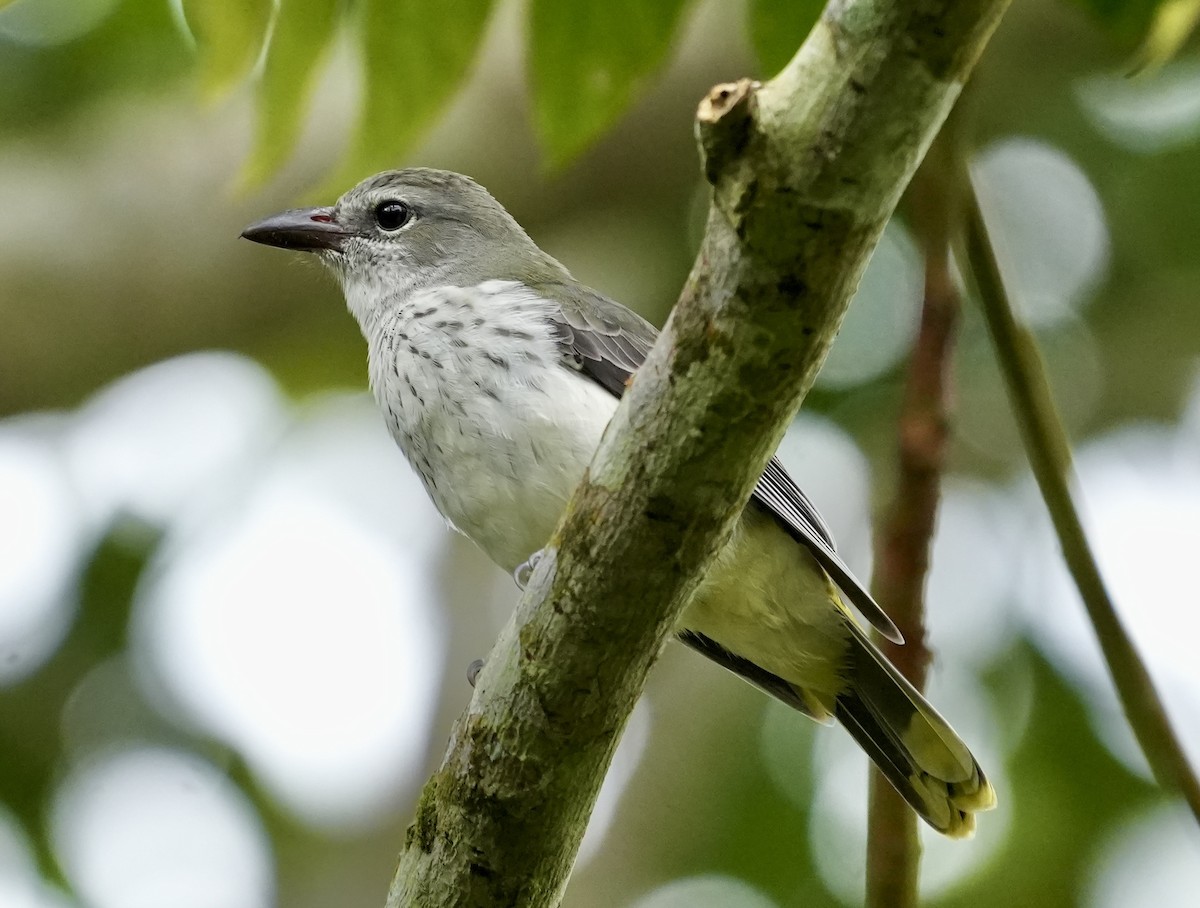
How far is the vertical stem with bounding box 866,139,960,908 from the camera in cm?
282

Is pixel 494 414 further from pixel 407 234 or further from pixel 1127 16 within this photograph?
pixel 1127 16

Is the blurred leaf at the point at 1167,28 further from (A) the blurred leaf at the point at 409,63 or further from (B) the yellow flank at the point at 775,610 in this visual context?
(B) the yellow flank at the point at 775,610

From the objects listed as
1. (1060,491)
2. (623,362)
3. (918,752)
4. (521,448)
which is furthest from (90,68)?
(1060,491)

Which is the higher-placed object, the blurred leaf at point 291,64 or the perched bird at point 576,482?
the blurred leaf at point 291,64

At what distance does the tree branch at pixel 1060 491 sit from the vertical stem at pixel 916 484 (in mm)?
76

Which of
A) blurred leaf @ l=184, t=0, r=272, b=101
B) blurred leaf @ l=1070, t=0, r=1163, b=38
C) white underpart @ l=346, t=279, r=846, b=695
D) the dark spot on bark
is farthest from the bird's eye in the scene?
the dark spot on bark

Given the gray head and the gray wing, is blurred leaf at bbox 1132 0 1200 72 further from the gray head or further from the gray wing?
the gray head

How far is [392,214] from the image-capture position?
4.47 m

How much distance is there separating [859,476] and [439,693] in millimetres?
1931

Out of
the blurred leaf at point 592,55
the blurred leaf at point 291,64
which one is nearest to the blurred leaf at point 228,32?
the blurred leaf at point 291,64

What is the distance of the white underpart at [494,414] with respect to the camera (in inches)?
131

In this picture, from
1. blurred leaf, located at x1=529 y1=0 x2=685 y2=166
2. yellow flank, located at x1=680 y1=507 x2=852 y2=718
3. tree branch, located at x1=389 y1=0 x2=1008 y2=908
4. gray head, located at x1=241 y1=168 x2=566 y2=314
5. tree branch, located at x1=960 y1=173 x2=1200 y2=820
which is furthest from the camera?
gray head, located at x1=241 y1=168 x2=566 y2=314

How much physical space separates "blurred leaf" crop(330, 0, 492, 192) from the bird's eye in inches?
70.9

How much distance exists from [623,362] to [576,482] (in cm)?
39
